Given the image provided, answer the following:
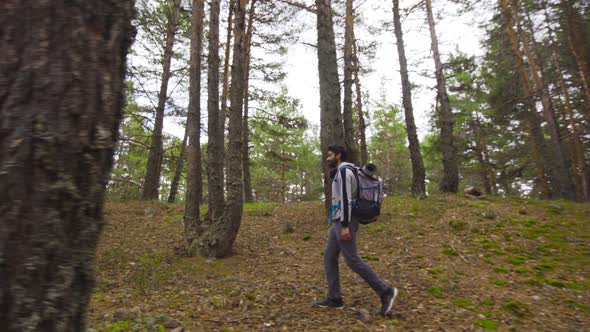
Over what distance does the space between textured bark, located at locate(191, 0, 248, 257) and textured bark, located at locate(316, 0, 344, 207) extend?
2550mm

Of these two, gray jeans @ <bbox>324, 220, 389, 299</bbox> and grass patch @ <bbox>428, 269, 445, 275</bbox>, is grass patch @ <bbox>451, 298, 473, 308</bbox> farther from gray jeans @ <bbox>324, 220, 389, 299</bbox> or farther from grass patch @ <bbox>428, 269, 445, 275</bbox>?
gray jeans @ <bbox>324, 220, 389, 299</bbox>

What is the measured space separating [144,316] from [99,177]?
2951mm

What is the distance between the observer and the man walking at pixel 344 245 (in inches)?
161

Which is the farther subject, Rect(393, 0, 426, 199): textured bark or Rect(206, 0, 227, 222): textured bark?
Rect(393, 0, 426, 199): textured bark

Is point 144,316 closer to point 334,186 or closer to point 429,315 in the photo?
point 334,186

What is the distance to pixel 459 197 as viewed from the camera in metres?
11.2

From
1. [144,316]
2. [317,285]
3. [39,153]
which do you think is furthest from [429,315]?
[39,153]

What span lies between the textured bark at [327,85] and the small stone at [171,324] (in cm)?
556

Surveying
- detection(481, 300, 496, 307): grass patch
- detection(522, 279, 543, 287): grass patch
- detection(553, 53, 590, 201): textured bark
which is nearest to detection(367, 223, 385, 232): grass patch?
detection(522, 279, 543, 287): grass patch

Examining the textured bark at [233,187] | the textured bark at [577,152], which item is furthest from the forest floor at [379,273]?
the textured bark at [577,152]

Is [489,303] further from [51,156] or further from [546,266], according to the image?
[51,156]

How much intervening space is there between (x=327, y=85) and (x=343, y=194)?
4915 millimetres

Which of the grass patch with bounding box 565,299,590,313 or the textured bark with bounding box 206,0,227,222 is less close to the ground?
the textured bark with bounding box 206,0,227,222

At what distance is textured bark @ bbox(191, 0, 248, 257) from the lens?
6293 mm
